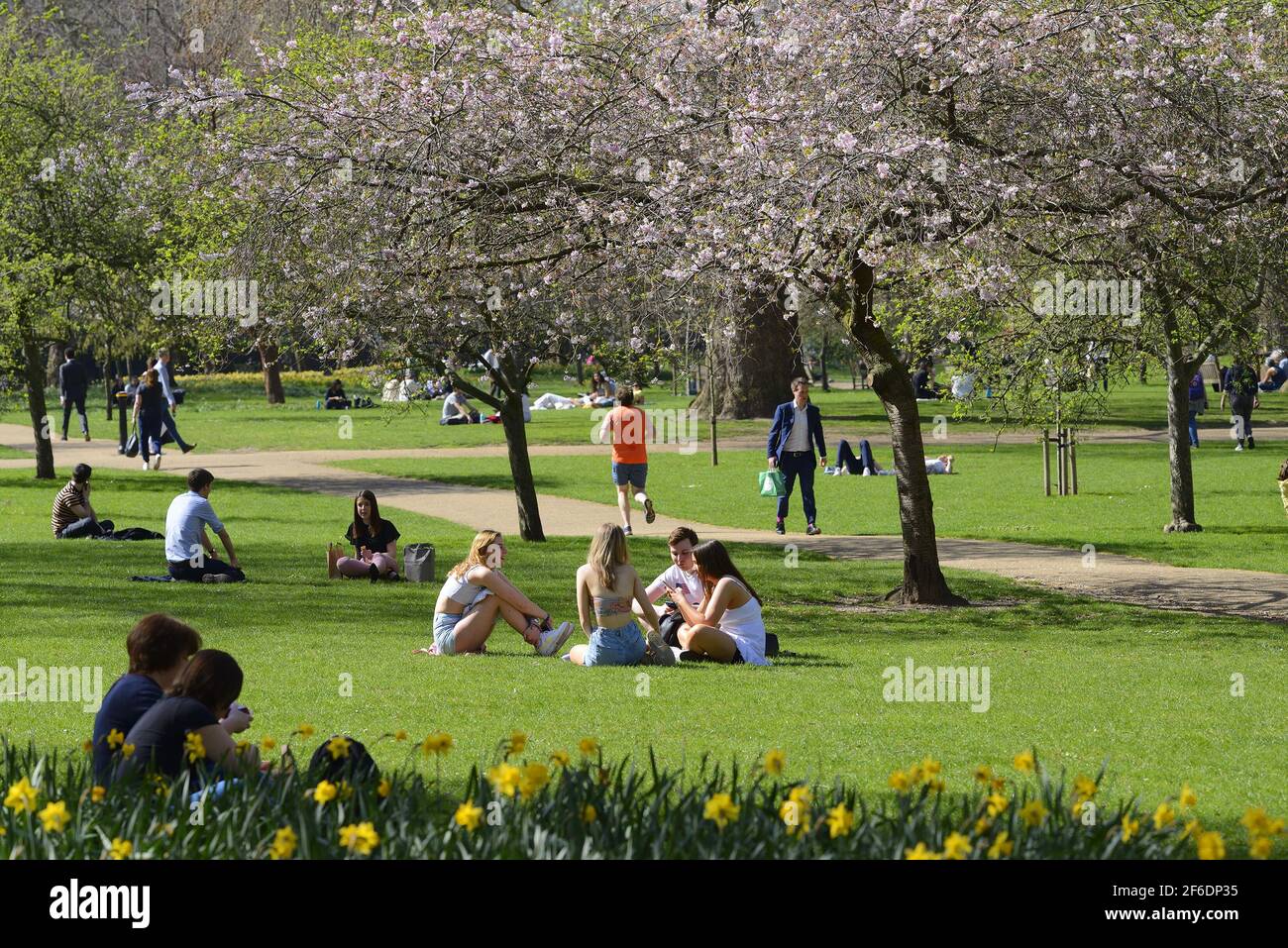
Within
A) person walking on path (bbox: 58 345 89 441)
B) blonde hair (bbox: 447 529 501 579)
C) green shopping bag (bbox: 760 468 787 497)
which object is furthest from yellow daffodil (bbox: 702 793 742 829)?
person walking on path (bbox: 58 345 89 441)

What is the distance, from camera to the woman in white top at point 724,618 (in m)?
11.8

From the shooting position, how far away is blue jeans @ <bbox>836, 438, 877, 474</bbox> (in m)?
31.1

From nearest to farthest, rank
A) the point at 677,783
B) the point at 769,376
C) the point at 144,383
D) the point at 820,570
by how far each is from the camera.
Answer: the point at 677,783 < the point at 820,570 < the point at 144,383 < the point at 769,376

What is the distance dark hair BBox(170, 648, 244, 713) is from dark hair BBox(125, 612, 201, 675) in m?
0.31

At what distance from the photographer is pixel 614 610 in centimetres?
1157

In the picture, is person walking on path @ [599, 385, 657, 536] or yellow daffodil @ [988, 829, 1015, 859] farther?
person walking on path @ [599, 385, 657, 536]

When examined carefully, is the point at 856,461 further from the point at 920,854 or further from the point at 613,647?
the point at 920,854

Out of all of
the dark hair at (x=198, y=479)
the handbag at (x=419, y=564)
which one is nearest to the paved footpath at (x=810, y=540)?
the handbag at (x=419, y=564)

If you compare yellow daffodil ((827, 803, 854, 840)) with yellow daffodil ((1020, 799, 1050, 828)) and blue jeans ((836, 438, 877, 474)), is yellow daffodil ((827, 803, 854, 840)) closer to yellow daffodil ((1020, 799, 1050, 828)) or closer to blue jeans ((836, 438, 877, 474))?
yellow daffodil ((1020, 799, 1050, 828))

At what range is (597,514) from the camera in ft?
78.9
